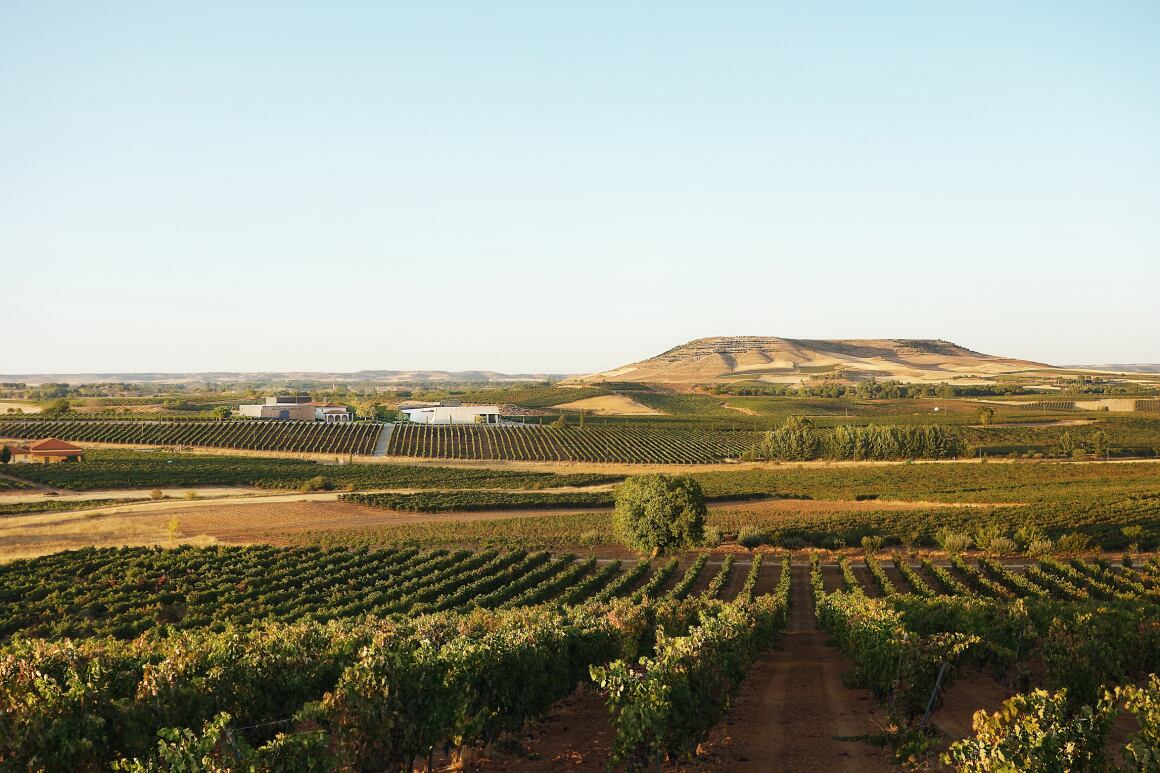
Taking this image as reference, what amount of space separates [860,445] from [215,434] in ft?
310

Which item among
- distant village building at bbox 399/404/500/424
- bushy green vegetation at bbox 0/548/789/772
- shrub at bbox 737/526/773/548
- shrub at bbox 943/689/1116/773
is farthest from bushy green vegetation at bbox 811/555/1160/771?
distant village building at bbox 399/404/500/424

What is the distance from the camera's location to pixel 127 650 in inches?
679

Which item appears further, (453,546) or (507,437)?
(507,437)

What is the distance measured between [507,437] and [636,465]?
103 feet

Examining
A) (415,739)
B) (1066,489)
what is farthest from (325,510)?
(1066,489)

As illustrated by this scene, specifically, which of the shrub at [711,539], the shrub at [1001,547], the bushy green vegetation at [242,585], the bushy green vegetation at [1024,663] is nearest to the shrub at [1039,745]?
the bushy green vegetation at [1024,663]

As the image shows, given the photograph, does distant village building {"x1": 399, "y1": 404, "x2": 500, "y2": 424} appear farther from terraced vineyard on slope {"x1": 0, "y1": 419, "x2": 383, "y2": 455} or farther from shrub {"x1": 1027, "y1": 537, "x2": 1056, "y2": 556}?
shrub {"x1": 1027, "y1": 537, "x2": 1056, "y2": 556}

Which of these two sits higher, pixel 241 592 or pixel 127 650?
pixel 127 650

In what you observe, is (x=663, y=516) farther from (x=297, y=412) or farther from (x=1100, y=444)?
(x=297, y=412)

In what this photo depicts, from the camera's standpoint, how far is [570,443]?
131 metres

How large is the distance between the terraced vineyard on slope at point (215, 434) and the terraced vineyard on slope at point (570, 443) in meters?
8.05

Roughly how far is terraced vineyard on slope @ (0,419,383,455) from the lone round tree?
77895 millimetres

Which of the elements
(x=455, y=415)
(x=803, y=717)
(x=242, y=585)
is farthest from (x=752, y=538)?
(x=455, y=415)

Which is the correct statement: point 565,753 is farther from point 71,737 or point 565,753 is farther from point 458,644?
point 71,737
